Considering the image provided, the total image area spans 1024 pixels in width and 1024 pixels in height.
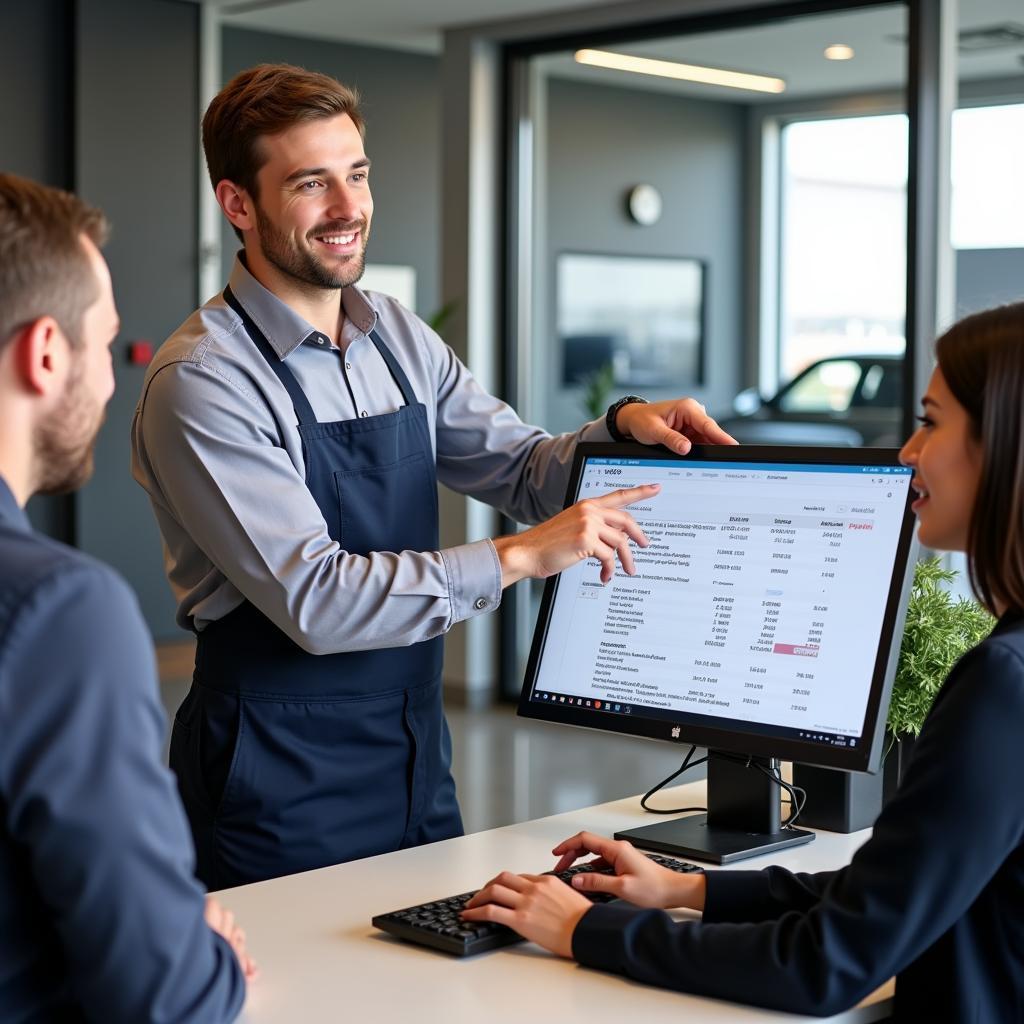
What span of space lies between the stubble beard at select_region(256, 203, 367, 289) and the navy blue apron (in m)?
0.10

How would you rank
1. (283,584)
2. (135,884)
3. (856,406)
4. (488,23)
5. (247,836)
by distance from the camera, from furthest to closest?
(488,23) → (856,406) → (247,836) → (283,584) → (135,884)

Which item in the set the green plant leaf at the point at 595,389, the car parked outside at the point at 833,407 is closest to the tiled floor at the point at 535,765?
the car parked outside at the point at 833,407

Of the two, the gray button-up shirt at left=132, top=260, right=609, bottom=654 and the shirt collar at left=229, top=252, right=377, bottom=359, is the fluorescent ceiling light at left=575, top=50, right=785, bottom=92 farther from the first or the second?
the shirt collar at left=229, top=252, right=377, bottom=359

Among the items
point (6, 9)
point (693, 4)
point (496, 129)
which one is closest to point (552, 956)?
point (693, 4)

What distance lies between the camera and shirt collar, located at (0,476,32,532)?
Answer: 109 centimetres

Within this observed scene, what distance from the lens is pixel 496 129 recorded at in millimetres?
6473

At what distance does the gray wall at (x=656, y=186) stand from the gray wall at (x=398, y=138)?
1.59 m

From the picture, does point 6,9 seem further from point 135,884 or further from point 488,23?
point 135,884

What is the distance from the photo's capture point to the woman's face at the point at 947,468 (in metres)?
1.43

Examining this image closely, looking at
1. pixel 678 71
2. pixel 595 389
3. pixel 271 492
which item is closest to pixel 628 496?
pixel 271 492

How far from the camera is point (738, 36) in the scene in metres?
5.80

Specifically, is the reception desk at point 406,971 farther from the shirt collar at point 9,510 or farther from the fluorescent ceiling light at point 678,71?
the fluorescent ceiling light at point 678,71

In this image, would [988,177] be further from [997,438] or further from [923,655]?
[997,438]

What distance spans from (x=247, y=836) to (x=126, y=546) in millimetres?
5023
